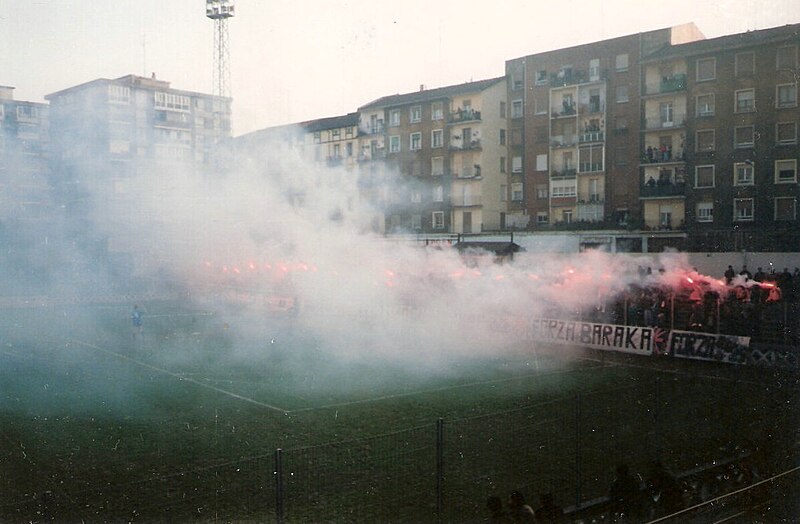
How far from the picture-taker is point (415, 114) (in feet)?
176

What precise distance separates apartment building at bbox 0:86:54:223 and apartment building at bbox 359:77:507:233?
29.5 m

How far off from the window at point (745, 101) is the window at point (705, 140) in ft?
7.14

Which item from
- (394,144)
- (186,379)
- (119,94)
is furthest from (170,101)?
(394,144)

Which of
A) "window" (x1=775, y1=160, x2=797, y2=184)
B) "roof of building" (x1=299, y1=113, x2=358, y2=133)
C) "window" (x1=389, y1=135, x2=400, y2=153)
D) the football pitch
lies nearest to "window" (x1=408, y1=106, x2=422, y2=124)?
"window" (x1=389, y1=135, x2=400, y2=153)

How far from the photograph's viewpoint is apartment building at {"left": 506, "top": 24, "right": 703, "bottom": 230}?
157 ft

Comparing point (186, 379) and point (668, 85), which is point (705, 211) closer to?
point (668, 85)

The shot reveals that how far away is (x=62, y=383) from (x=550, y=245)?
114 feet

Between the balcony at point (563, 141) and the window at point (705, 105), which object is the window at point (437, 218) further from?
the window at point (705, 105)

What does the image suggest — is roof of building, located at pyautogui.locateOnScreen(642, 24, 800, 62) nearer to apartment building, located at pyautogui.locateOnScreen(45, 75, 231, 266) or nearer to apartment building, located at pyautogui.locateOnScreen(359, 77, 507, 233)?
apartment building, located at pyautogui.locateOnScreen(359, 77, 507, 233)

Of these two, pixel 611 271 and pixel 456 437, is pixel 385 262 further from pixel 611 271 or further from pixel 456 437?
pixel 456 437

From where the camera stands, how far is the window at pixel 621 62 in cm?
4788

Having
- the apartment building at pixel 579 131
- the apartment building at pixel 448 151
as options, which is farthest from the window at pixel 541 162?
the apartment building at pixel 448 151

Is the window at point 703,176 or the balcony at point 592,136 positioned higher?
the balcony at point 592,136

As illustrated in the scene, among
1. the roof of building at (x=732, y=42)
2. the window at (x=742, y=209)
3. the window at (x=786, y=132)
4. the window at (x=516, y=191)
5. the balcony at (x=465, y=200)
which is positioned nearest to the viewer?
the roof of building at (x=732, y=42)
